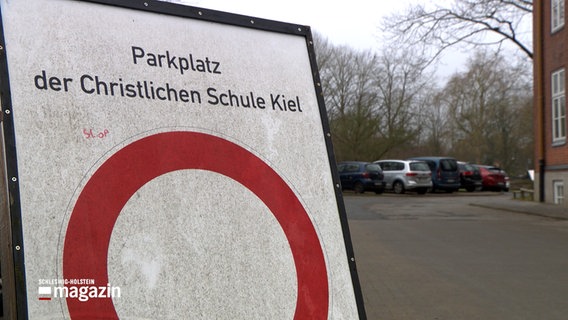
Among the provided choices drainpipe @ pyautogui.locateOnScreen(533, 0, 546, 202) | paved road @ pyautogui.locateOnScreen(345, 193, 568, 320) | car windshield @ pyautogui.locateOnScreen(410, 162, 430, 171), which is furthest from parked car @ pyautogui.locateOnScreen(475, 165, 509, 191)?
paved road @ pyautogui.locateOnScreen(345, 193, 568, 320)

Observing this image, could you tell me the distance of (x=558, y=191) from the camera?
21031 mm

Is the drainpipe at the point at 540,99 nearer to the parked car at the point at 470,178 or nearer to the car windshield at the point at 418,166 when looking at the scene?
the car windshield at the point at 418,166

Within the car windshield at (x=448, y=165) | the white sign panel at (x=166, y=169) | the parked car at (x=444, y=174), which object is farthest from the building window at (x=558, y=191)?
the white sign panel at (x=166, y=169)

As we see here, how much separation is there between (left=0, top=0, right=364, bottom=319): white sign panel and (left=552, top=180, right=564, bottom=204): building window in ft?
65.7

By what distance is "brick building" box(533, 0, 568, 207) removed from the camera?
20.4m

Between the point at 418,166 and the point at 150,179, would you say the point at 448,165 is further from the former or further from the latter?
the point at 150,179

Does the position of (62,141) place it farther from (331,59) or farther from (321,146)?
(331,59)

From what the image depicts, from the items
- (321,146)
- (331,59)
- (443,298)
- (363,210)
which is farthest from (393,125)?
(321,146)

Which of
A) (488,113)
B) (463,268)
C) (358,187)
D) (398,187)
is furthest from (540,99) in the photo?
(488,113)

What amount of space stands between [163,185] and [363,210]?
19.2 m

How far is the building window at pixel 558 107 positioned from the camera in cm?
2050

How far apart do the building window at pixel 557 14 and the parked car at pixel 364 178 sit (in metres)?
14.3

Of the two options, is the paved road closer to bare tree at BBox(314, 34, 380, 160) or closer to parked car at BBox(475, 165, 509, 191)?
parked car at BBox(475, 165, 509, 191)

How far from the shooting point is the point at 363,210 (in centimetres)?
2109
